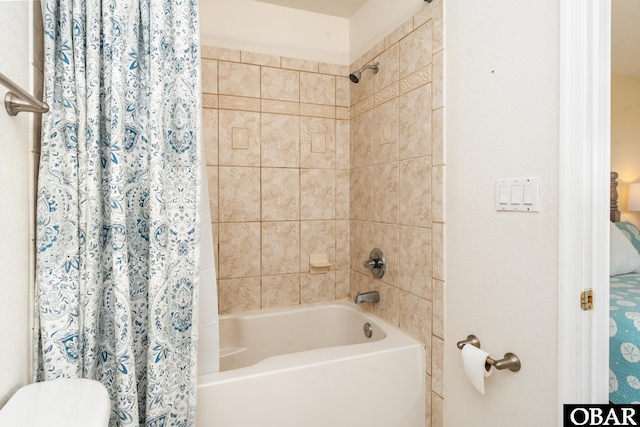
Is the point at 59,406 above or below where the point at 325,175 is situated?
below

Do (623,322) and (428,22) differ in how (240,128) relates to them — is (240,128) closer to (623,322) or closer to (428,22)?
(428,22)

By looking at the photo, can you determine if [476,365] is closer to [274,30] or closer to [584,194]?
[584,194]

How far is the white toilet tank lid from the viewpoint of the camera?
72 cm

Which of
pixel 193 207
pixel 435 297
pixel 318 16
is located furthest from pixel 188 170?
pixel 318 16

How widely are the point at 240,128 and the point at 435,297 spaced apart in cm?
146

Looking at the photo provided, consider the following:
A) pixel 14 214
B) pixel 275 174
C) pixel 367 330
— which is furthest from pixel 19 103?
pixel 367 330

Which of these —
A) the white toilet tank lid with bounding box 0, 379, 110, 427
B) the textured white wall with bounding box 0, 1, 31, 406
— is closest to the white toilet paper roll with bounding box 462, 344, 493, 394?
the white toilet tank lid with bounding box 0, 379, 110, 427

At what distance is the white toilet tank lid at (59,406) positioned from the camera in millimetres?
716

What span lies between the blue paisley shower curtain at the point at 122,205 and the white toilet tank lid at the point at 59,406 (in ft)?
0.39

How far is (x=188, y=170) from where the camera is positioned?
3.81ft

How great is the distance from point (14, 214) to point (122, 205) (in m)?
0.25

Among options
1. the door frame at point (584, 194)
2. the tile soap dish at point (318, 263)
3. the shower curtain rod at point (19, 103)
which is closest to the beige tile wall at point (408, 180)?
the tile soap dish at point (318, 263)

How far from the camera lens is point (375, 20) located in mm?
2004

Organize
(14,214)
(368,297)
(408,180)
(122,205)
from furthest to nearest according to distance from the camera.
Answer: (368,297) → (408,180) → (122,205) → (14,214)
